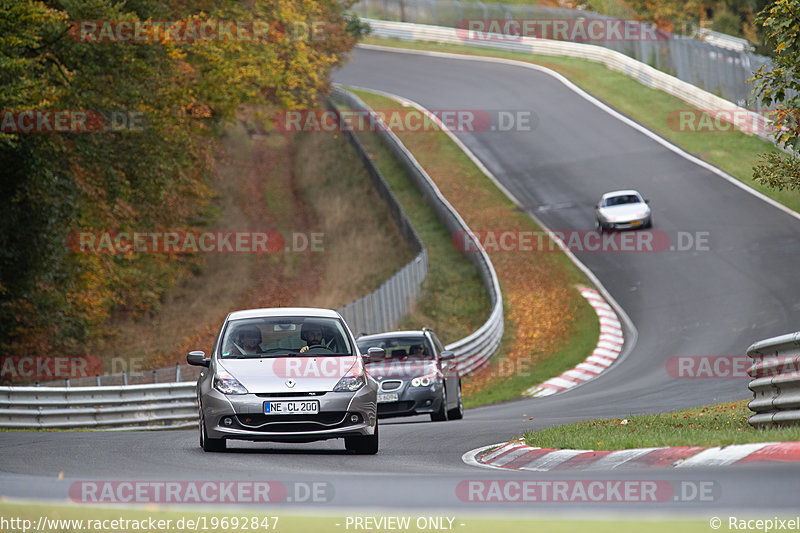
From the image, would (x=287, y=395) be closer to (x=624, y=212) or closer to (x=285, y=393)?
(x=285, y=393)

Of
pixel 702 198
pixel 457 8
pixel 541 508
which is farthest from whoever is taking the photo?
pixel 457 8

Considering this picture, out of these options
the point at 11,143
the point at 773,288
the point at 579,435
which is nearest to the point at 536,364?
the point at 773,288

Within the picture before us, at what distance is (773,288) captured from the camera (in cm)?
2994

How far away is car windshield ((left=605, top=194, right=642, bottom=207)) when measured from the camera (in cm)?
3772

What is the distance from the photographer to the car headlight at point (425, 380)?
61.8 feet

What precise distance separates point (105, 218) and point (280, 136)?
3140cm

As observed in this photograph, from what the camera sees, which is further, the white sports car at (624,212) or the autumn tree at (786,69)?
the white sports car at (624,212)

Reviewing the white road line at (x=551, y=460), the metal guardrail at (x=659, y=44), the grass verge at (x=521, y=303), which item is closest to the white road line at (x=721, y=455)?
the white road line at (x=551, y=460)

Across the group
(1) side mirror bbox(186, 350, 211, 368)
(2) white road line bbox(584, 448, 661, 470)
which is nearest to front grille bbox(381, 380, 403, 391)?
(1) side mirror bbox(186, 350, 211, 368)

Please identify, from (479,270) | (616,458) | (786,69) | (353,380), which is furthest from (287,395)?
(479,270)

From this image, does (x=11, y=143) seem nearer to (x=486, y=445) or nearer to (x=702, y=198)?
(x=486, y=445)

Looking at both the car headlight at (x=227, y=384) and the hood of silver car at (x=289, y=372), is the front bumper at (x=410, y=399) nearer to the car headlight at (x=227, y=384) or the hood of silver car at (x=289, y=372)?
the hood of silver car at (x=289, y=372)

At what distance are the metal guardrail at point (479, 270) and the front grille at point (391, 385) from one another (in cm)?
770

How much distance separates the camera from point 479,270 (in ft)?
116
